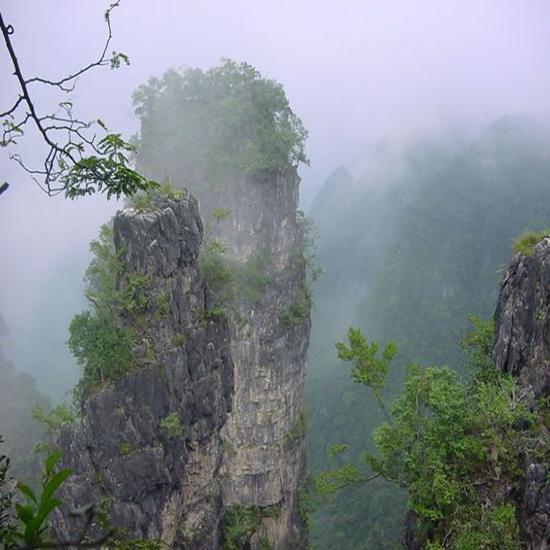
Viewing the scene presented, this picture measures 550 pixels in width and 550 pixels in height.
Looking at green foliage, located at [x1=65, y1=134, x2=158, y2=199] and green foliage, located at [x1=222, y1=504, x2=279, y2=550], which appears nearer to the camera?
green foliage, located at [x1=65, y1=134, x2=158, y2=199]

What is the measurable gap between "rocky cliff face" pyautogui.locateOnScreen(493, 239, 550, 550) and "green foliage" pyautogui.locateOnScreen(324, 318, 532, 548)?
0.27 m

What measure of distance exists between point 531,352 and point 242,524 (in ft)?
43.6

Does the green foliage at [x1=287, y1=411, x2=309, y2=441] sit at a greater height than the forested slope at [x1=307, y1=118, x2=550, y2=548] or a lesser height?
lesser

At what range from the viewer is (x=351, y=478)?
11305mm

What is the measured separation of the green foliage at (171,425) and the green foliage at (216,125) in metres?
10.3

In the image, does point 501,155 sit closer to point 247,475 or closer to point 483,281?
point 483,281

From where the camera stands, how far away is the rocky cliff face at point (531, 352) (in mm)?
8406

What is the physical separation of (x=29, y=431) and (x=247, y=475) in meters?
12.9

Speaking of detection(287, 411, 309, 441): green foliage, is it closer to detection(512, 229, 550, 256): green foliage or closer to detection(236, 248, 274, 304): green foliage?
detection(236, 248, 274, 304): green foliage

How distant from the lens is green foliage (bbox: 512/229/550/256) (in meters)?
10.6

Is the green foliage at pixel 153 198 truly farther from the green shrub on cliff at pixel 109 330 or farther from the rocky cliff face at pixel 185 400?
the green shrub on cliff at pixel 109 330

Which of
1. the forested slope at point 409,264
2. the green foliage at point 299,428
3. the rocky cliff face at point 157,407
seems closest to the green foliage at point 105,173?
the rocky cliff face at point 157,407

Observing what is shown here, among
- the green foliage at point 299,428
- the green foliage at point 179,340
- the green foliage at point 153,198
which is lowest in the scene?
the green foliage at point 299,428

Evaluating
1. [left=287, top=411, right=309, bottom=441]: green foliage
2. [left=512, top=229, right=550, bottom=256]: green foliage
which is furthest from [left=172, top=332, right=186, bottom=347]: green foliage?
[left=287, top=411, right=309, bottom=441]: green foliage
